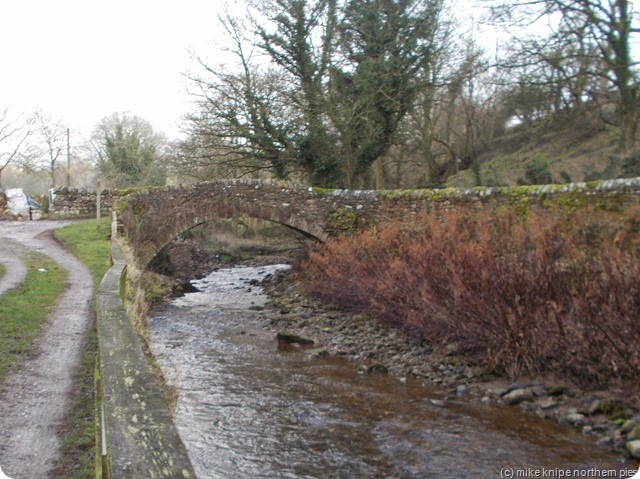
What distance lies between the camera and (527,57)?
1573 centimetres

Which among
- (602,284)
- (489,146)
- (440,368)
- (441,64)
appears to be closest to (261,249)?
(441,64)

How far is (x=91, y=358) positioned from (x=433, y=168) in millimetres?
23975

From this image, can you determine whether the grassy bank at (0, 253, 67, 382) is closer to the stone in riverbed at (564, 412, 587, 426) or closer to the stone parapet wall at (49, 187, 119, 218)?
the stone in riverbed at (564, 412, 587, 426)

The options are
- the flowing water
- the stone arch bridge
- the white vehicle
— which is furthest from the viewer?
the white vehicle

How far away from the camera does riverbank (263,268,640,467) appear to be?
6.46 meters

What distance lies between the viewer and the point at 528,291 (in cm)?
834

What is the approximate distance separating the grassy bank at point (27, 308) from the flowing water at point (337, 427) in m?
1.93

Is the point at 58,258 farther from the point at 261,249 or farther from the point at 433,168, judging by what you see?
the point at 433,168

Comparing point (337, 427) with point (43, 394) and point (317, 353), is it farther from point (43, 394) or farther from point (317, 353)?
point (317, 353)

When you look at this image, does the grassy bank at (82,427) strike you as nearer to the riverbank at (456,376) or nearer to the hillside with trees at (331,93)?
the riverbank at (456,376)

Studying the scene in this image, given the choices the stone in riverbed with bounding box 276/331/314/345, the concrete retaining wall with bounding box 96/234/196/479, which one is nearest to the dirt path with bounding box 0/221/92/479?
the concrete retaining wall with bounding box 96/234/196/479

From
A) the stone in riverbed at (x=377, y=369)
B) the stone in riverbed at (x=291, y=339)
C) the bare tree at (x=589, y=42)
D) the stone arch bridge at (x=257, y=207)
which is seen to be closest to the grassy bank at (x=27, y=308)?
the stone arch bridge at (x=257, y=207)

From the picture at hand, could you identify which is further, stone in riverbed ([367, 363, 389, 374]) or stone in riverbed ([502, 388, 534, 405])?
stone in riverbed ([367, 363, 389, 374])

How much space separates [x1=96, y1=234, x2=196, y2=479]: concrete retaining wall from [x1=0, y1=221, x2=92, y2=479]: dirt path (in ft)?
4.00
